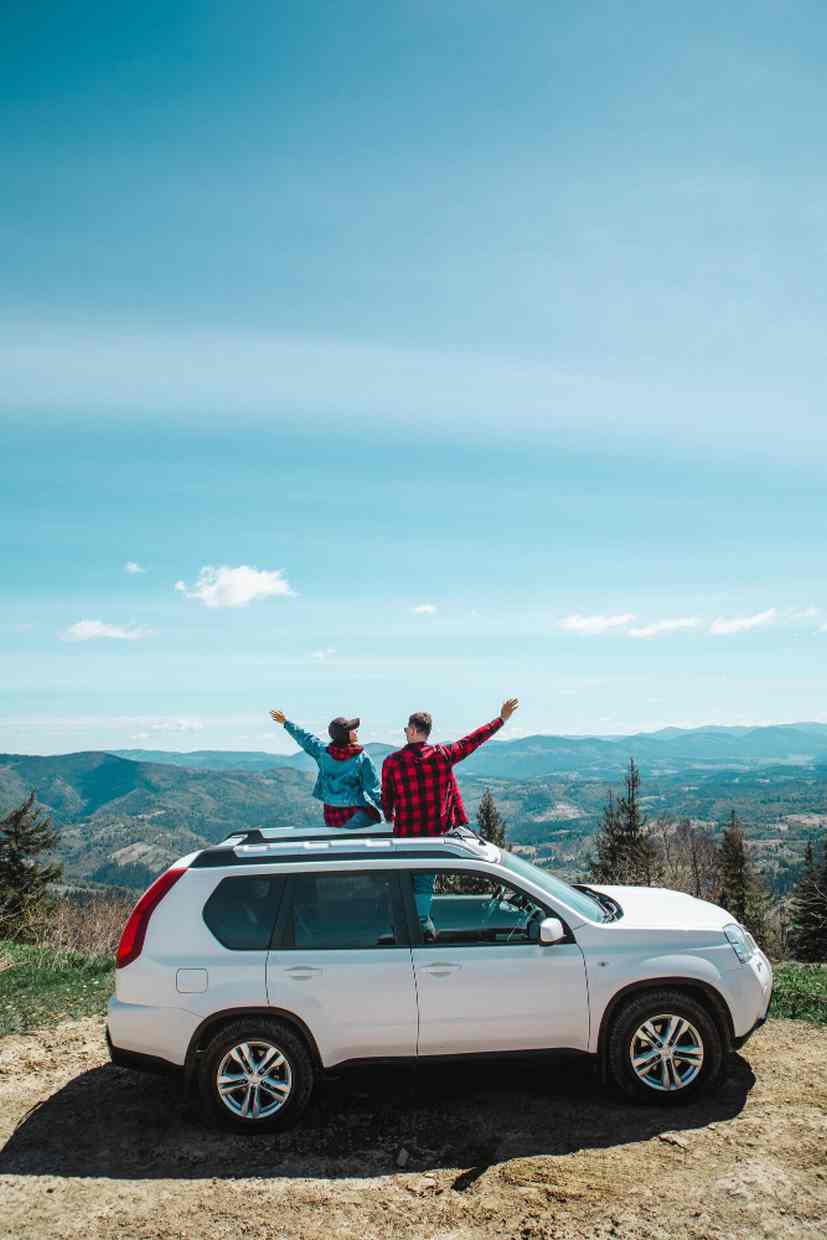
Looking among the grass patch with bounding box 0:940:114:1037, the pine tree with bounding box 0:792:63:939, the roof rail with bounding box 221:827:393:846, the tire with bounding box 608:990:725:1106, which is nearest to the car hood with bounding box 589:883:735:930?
the tire with bounding box 608:990:725:1106

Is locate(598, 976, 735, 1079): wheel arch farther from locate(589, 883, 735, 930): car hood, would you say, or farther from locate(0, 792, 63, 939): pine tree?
locate(0, 792, 63, 939): pine tree

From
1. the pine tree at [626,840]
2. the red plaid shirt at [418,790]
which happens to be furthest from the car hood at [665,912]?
the pine tree at [626,840]

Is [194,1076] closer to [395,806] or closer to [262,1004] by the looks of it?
[262,1004]

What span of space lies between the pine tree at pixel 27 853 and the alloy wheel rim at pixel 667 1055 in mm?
36545

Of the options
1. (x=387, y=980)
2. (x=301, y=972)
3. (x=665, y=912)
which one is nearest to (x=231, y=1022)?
(x=301, y=972)

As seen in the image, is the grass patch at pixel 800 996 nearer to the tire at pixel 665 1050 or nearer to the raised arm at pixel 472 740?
the tire at pixel 665 1050

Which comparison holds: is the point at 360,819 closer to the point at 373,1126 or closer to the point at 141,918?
the point at 141,918

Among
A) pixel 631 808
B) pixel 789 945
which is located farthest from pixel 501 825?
pixel 789 945

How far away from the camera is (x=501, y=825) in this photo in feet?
179

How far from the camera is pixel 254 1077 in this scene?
5.46 meters

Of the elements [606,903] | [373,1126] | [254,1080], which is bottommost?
[373,1126]

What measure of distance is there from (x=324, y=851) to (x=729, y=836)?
154 feet

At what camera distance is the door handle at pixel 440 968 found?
5535mm

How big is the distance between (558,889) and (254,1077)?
8.43ft
